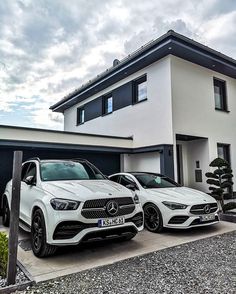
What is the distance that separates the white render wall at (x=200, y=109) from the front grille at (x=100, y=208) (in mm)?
6034

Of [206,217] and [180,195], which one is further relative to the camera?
[180,195]

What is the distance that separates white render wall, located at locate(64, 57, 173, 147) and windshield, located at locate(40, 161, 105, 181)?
4.99m

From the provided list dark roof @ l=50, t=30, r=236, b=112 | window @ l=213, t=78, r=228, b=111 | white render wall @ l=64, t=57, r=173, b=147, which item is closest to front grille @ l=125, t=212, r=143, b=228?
white render wall @ l=64, t=57, r=173, b=147

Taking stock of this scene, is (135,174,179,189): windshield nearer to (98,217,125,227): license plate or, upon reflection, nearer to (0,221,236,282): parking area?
(0,221,236,282): parking area

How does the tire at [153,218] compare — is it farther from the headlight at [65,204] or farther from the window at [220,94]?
the window at [220,94]

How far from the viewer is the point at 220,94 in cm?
1200

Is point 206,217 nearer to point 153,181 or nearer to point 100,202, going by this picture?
point 153,181

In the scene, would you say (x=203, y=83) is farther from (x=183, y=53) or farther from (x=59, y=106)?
(x=59, y=106)

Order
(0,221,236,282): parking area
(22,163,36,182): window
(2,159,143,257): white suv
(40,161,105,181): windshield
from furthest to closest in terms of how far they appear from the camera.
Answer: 1. (22,163,36,182): window
2. (40,161,105,181): windshield
3. (2,159,143,257): white suv
4. (0,221,236,282): parking area

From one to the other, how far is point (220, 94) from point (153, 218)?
8.81 m

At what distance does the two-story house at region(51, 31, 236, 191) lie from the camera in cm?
955

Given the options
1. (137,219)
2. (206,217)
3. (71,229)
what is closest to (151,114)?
(206,217)

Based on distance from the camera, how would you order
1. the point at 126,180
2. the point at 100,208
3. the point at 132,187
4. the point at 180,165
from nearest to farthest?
the point at 100,208
the point at 132,187
the point at 126,180
the point at 180,165

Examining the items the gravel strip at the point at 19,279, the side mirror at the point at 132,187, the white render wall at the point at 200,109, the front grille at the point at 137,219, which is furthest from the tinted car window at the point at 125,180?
the gravel strip at the point at 19,279
